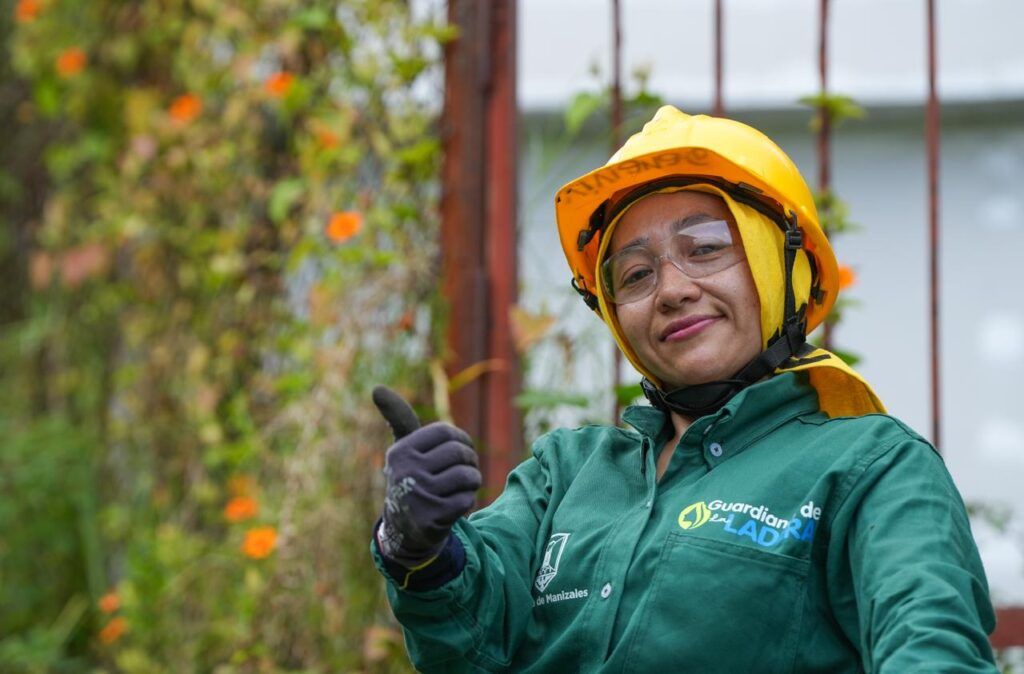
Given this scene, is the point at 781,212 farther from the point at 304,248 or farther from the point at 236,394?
the point at 236,394

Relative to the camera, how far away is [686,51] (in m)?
4.47

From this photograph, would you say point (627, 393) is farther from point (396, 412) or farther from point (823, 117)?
point (396, 412)

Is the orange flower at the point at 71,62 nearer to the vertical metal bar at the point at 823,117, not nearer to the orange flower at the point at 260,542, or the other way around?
the orange flower at the point at 260,542

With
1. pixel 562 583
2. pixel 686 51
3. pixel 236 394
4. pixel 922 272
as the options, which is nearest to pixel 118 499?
pixel 236 394

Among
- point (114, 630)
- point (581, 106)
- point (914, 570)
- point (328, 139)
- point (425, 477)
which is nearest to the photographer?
point (914, 570)

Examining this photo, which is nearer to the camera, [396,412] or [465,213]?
[396,412]

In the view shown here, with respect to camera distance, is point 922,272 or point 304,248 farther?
point 922,272

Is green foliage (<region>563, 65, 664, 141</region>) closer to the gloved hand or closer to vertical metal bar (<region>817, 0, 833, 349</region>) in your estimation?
vertical metal bar (<region>817, 0, 833, 349</region>)

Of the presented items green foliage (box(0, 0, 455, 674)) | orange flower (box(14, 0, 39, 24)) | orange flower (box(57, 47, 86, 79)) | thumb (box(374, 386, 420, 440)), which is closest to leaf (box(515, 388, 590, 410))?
green foliage (box(0, 0, 455, 674))

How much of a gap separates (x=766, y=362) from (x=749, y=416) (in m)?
0.11

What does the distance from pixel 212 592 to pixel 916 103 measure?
2.57m

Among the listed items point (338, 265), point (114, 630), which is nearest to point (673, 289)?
point (338, 265)

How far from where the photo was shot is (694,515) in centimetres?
185

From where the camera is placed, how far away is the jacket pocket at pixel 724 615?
1.73 metres
